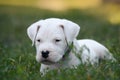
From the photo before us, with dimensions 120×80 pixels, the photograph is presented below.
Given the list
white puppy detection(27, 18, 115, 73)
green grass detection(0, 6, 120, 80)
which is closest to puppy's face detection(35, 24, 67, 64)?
white puppy detection(27, 18, 115, 73)

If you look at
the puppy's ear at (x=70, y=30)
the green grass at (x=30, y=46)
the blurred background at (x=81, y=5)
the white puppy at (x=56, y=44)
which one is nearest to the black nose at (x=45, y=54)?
the white puppy at (x=56, y=44)

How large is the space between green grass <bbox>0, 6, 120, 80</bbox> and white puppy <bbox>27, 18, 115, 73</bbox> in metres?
0.27

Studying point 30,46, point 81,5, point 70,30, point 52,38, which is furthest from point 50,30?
point 81,5

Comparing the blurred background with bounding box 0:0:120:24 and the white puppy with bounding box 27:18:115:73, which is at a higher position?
the blurred background with bounding box 0:0:120:24

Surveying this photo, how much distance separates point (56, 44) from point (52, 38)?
0.36 ft

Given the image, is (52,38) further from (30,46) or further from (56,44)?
(30,46)

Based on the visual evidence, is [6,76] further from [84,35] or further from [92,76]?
[84,35]

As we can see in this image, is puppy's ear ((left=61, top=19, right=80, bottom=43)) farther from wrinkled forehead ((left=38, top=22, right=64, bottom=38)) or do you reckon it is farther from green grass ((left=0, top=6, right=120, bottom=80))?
green grass ((left=0, top=6, right=120, bottom=80))

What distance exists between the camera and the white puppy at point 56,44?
770 centimetres

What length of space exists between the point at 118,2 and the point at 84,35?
11.1 m

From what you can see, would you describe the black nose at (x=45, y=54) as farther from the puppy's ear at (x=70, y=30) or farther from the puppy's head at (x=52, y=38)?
the puppy's ear at (x=70, y=30)

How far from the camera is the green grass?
7055 mm

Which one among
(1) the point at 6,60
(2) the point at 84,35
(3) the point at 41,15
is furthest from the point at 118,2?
(1) the point at 6,60

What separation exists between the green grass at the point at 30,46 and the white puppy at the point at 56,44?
269 mm
